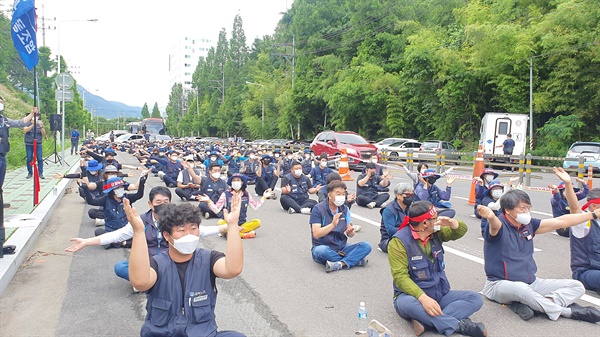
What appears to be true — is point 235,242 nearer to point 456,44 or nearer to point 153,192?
point 153,192

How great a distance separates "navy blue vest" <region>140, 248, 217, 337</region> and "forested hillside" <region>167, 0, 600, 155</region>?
28217 millimetres

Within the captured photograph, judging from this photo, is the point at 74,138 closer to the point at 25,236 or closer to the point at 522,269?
the point at 25,236

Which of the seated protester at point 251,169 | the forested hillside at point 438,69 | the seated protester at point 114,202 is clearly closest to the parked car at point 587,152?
the forested hillside at point 438,69

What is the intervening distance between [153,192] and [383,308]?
295cm

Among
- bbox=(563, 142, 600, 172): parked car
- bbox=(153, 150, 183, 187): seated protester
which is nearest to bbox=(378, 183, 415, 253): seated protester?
bbox=(153, 150, 183, 187): seated protester

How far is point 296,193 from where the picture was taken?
1239 centimetres

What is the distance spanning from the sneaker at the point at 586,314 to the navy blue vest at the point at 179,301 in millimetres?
3640

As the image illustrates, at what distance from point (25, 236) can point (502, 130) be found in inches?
1019

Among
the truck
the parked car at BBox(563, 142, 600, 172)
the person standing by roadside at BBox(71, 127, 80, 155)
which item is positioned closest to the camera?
the parked car at BBox(563, 142, 600, 172)

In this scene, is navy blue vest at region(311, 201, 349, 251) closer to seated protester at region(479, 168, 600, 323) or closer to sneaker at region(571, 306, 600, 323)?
seated protester at region(479, 168, 600, 323)

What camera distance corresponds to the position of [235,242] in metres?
3.48

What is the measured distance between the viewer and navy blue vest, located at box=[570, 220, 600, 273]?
19.4 ft

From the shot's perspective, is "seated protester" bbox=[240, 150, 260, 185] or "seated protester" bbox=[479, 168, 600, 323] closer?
"seated protester" bbox=[479, 168, 600, 323]

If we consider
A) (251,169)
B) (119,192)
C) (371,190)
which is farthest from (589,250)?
(251,169)
